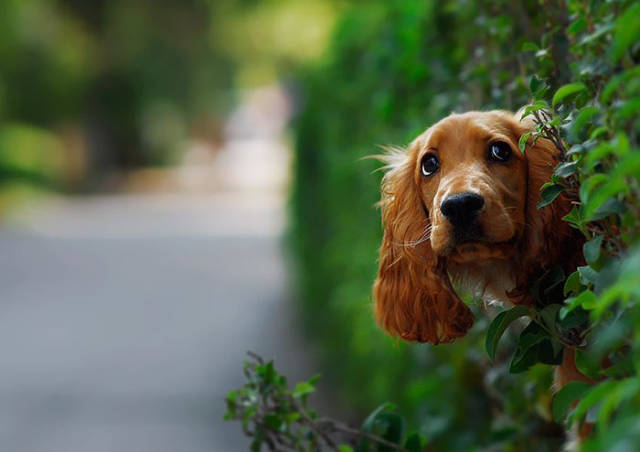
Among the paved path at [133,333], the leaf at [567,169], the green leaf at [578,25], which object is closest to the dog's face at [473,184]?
the leaf at [567,169]

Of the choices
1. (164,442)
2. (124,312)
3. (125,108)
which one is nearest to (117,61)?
(125,108)

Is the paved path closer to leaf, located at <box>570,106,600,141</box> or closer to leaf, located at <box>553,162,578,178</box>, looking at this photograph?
leaf, located at <box>553,162,578,178</box>

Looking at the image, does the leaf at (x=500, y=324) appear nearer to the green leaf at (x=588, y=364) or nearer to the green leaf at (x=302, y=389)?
the green leaf at (x=588, y=364)

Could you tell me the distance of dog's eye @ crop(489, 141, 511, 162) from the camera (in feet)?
8.00

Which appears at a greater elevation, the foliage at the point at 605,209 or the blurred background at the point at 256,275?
the blurred background at the point at 256,275

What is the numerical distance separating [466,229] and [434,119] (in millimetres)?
1513

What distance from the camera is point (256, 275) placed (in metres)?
13.8

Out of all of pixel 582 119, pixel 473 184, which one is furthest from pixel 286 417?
pixel 582 119

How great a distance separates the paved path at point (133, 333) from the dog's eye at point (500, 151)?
3840mm

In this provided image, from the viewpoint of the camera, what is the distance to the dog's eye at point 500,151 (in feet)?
8.00

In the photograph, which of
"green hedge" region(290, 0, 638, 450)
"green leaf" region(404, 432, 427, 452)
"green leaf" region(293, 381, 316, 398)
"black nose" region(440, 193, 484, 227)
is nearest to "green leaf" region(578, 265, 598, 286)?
"green hedge" region(290, 0, 638, 450)

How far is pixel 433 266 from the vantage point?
2514 mm

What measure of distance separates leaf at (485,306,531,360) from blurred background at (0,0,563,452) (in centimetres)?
40

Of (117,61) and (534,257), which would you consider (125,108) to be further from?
(534,257)
